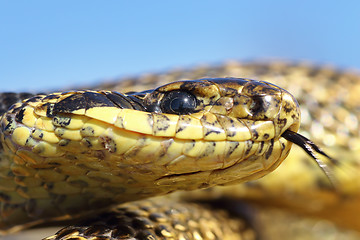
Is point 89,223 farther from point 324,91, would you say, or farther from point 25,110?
point 324,91

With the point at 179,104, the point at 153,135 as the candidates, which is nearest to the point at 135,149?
the point at 153,135

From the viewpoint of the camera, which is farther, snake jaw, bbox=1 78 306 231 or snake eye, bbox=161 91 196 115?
snake eye, bbox=161 91 196 115

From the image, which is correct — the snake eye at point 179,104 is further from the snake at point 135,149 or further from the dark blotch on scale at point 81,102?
the dark blotch on scale at point 81,102

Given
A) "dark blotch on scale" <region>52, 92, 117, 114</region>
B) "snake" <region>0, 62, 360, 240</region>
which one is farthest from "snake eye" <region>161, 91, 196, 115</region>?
"dark blotch on scale" <region>52, 92, 117, 114</region>

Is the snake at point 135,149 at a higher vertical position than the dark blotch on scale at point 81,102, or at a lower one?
lower

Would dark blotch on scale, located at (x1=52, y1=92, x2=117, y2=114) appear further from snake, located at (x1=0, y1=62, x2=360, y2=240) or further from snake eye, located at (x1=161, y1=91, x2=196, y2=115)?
snake eye, located at (x1=161, y1=91, x2=196, y2=115)

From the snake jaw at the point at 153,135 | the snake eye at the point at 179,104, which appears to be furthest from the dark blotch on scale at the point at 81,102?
the snake eye at the point at 179,104

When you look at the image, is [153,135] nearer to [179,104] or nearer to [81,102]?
[179,104]

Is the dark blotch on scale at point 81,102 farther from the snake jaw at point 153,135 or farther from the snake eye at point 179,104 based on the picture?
the snake eye at point 179,104

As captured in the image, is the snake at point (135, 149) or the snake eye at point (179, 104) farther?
the snake eye at point (179, 104)
